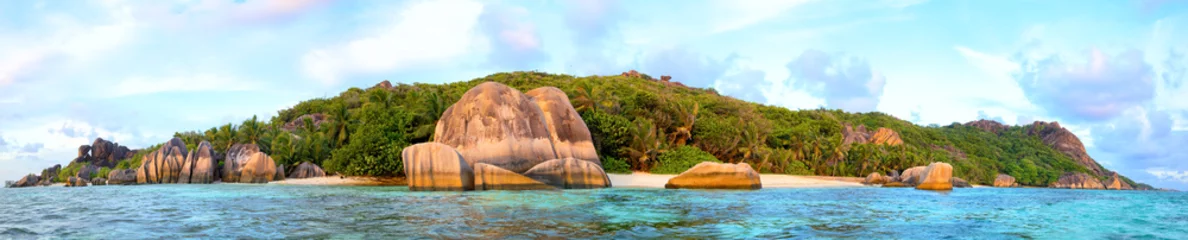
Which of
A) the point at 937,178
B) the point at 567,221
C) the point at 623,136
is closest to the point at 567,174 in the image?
the point at 567,221

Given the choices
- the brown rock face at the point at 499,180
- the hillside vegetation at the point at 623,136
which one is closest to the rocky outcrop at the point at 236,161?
the hillside vegetation at the point at 623,136

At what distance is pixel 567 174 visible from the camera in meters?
26.5

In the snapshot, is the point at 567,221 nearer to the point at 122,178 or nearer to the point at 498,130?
the point at 498,130

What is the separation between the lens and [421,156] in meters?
24.6

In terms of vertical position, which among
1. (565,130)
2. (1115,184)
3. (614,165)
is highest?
(565,130)

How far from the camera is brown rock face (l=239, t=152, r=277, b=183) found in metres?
37.7

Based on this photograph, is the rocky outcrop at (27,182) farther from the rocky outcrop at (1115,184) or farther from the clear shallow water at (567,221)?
the rocky outcrop at (1115,184)

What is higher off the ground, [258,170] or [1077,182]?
[258,170]

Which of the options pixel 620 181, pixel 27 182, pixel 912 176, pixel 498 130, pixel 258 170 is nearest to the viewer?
pixel 498 130

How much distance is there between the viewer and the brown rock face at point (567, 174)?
25844 millimetres

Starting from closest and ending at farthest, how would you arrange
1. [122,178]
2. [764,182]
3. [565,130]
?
1. [565,130]
2. [764,182]
3. [122,178]

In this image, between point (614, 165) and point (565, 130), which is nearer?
point (565, 130)

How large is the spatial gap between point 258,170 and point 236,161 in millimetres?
3509

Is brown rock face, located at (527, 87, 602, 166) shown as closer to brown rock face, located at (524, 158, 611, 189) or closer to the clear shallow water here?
brown rock face, located at (524, 158, 611, 189)
